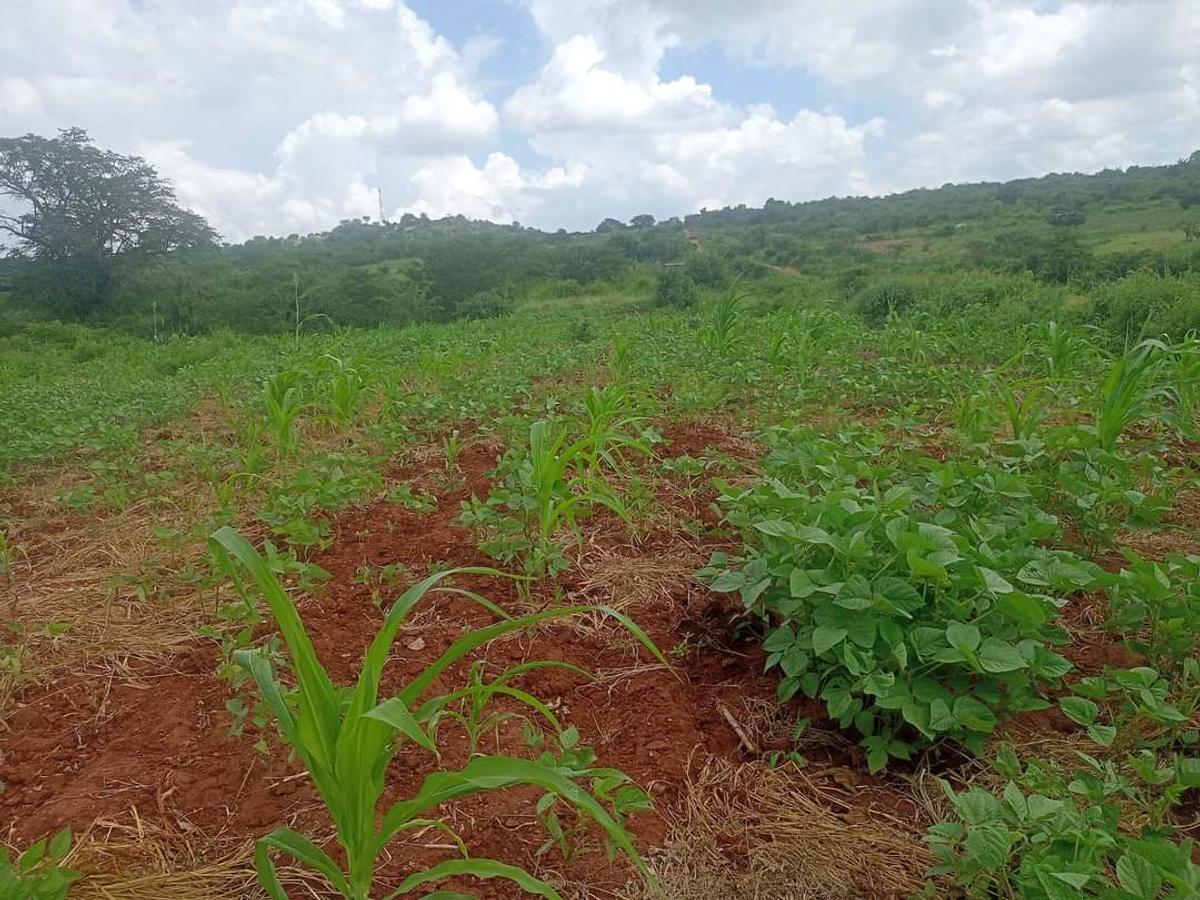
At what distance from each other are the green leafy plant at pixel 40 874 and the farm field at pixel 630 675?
10 mm

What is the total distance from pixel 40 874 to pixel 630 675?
1.14 metres

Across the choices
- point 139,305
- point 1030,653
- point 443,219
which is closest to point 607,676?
point 1030,653

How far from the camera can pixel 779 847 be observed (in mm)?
1292

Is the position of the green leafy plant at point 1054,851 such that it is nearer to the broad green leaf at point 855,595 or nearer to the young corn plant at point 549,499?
the broad green leaf at point 855,595

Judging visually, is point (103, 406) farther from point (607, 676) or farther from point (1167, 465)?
point (1167, 465)

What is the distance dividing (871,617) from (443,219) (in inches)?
2055

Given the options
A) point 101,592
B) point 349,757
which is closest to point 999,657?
point 349,757

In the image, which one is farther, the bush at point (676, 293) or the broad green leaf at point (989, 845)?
the bush at point (676, 293)

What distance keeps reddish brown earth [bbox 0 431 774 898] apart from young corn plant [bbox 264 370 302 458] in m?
1.30

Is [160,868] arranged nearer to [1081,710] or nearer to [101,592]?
[101,592]

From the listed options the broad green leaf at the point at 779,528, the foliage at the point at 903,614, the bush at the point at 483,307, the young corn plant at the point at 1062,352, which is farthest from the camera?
the bush at the point at 483,307

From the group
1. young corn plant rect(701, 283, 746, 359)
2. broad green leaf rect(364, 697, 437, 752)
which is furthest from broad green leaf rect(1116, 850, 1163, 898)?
young corn plant rect(701, 283, 746, 359)

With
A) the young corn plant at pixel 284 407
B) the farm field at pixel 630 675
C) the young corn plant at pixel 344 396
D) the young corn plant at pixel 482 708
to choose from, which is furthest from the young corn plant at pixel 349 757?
the young corn plant at pixel 344 396

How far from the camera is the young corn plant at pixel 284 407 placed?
128 inches
